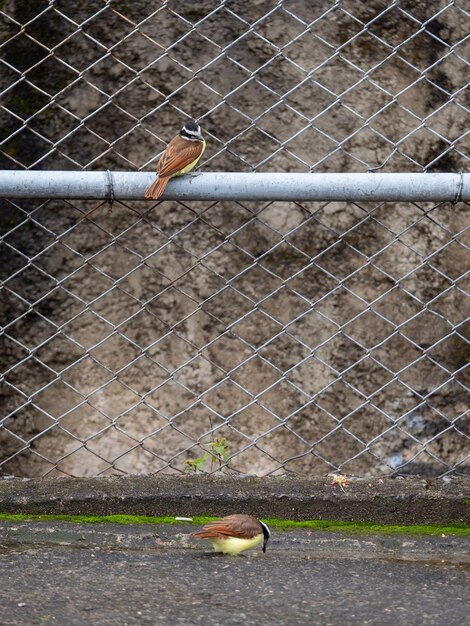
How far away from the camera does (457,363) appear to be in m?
3.78

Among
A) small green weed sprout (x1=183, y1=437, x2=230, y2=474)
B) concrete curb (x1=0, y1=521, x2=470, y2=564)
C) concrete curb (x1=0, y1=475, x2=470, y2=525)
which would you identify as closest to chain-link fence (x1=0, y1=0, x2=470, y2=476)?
small green weed sprout (x1=183, y1=437, x2=230, y2=474)

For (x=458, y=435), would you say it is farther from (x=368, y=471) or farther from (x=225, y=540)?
(x=225, y=540)

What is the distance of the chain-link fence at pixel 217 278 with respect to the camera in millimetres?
3652

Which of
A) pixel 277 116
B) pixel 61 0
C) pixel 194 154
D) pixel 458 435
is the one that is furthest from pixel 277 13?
pixel 458 435

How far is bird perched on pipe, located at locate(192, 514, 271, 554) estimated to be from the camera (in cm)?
286

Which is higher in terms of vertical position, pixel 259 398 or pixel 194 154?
pixel 194 154

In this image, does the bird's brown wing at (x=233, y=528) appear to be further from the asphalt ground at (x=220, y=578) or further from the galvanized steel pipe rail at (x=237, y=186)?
the galvanized steel pipe rail at (x=237, y=186)

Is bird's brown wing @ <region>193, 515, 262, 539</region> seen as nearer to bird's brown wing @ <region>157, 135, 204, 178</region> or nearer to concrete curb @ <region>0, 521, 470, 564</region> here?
concrete curb @ <region>0, 521, 470, 564</region>

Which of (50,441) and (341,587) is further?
(50,441)

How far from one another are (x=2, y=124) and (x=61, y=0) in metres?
0.50

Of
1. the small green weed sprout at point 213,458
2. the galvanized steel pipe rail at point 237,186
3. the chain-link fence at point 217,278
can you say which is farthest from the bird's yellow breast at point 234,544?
the galvanized steel pipe rail at point 237,186

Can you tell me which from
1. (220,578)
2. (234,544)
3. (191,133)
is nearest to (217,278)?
(191,133)

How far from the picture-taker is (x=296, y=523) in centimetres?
317

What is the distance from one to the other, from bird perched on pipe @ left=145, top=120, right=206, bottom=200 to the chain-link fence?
0.55m
